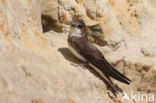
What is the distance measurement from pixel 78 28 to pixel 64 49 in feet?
0.68

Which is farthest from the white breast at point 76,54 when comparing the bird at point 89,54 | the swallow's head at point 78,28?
the swallow's head at point 78,28

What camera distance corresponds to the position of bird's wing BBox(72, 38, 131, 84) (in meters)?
2.91

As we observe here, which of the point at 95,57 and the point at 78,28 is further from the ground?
the point at 78,28

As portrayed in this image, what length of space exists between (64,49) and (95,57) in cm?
27

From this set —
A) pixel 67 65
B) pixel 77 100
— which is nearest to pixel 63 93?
pixel 77 100

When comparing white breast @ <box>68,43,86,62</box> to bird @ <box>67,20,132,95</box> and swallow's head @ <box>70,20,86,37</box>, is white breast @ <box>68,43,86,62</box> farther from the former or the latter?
swallow's head @ <box>70,20,86,37</box>

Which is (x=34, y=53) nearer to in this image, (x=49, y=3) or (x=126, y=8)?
(x=49, y=3)

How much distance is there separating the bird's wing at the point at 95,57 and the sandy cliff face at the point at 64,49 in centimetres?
9

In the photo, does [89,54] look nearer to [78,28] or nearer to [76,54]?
[76,54]

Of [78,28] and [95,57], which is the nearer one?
[95,57]

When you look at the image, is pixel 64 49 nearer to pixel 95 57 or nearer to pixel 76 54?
pixel 76 54

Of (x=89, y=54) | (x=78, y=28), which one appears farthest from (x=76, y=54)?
(x=78, y=28)

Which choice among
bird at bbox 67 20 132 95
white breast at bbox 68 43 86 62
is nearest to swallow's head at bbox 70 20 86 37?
bird at bbox 67 20 132 95

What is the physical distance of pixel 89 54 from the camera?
→ 301 cm
